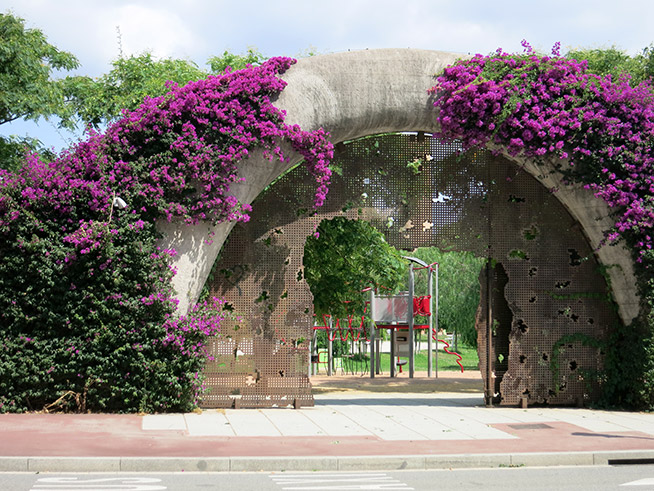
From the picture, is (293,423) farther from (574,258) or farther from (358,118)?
(574,258)

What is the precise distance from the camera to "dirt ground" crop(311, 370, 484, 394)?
20.7 metres

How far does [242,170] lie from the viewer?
42.3ft

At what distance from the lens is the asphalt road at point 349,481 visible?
23.9 ft

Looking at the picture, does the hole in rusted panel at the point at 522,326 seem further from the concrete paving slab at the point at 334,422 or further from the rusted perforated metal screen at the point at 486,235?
the concrete paving slab at the point at 334,422

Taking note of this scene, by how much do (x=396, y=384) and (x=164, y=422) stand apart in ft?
39.2

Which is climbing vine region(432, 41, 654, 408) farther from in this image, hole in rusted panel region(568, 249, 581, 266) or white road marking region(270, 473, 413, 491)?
white road marking region(270, 473, 413, 491)

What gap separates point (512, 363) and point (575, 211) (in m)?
2.89

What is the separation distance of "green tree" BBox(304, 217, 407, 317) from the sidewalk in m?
6.67

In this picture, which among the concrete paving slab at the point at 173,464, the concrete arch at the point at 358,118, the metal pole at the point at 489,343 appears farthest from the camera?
the metal pole at the point at 489,343

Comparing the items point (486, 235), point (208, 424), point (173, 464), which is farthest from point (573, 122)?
point (173, 464)

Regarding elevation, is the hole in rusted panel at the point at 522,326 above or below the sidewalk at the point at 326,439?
above

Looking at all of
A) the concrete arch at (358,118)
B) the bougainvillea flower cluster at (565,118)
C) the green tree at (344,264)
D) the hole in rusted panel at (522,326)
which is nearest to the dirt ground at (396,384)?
the green tree at (344,264)

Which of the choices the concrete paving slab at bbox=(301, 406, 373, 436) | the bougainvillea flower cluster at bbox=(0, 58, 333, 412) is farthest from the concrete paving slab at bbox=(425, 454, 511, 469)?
the bougainvillea flower cluster at bbox=(0, 58, 333, 412)

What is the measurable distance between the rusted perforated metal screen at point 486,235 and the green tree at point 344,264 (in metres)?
5.18
